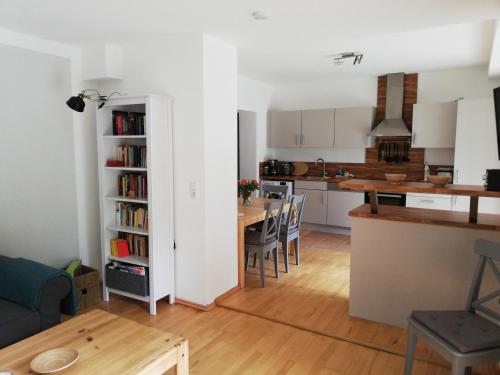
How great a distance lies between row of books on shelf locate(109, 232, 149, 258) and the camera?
3551 mm

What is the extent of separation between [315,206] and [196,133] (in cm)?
340

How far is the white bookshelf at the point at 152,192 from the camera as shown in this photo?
10.5 feet

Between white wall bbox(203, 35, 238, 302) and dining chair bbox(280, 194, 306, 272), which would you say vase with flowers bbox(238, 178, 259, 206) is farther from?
white wall bbox(203, 35, 238, 302)

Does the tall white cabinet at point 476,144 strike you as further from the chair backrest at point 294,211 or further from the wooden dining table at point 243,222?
the wooden dining table at point 243,222

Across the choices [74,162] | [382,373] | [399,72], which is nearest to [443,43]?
[399,72]

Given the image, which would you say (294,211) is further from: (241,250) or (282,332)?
(282,332)

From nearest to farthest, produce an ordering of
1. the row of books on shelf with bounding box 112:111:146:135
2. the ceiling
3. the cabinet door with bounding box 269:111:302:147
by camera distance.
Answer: the ceiling, the row of books on shelf with bounding box 112:111:146:135, the cabinet door with bounding box 269:111:302:147

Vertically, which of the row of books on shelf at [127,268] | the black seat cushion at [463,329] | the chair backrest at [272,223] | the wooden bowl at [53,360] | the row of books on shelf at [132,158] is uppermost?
the row of books on shelf at [132,158]

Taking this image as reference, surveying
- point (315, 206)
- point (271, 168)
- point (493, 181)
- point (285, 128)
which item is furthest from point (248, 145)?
point (493, 181)

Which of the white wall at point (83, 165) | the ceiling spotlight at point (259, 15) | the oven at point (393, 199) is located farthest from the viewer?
the oven at point (393, 199)

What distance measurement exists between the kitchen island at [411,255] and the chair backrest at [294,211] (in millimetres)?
1177

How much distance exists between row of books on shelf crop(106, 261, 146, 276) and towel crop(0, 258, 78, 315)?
1.92 ft


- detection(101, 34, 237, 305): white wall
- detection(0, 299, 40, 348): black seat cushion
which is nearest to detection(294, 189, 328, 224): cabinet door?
detection(101, 34, 237, 305): white wall

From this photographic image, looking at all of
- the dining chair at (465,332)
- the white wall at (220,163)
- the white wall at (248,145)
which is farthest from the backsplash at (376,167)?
the dining chair at (465,332)
